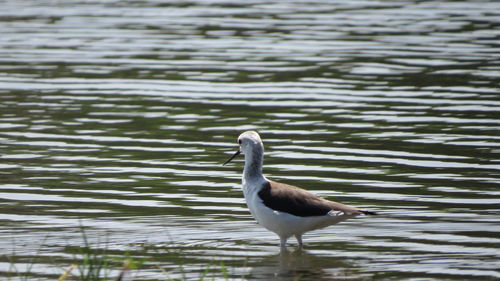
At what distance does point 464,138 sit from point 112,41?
30.8 feet

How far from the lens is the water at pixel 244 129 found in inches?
423

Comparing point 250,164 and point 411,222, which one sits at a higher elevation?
point 250,164

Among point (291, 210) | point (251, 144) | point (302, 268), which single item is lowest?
point (302, 268)

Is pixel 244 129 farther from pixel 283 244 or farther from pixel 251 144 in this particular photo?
pixel 283 244

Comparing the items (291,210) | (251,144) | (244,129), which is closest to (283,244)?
(291,210)

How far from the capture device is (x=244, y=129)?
15.9 m

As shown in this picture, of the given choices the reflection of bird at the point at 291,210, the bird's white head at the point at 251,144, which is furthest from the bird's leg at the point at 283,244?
the bird's white head at the point at 251,144

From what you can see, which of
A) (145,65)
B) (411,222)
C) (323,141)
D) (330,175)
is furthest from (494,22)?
(411,222)

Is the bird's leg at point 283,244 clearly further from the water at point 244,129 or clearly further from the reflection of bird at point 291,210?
the water at point 244,129

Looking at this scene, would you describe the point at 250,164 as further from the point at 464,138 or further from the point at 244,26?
the point at 244,26

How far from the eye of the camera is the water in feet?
35.2

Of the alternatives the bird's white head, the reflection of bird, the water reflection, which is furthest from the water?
the bird's white head

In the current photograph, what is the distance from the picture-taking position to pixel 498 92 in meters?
17.4

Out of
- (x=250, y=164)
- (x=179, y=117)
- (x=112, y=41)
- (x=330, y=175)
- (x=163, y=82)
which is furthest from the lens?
(x=112, y=41)
